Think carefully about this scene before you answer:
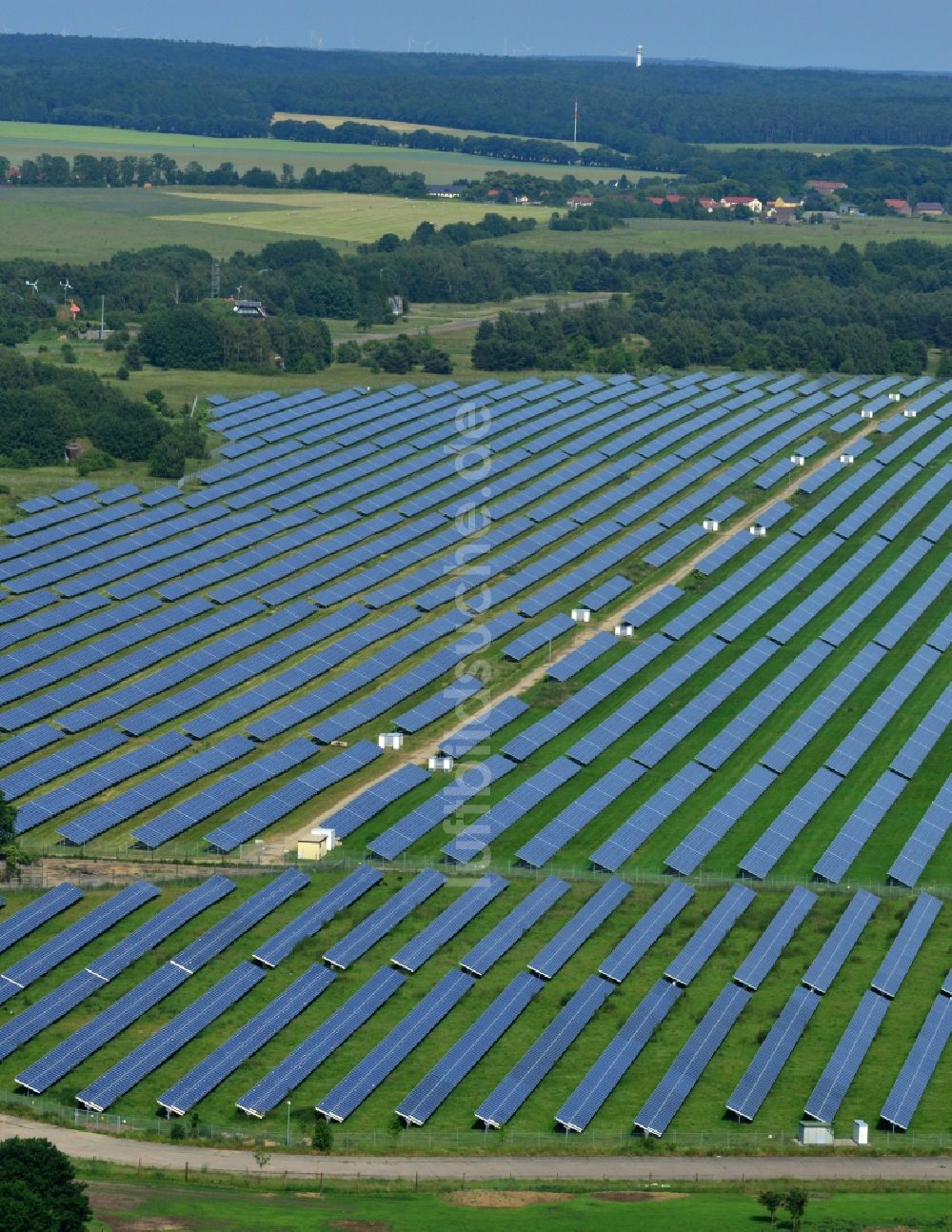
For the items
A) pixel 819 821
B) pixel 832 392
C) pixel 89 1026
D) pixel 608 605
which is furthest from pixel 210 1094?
pixel 832 392

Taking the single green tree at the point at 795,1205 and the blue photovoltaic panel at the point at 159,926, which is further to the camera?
the blue photovoltaic panel at the point at 159,926

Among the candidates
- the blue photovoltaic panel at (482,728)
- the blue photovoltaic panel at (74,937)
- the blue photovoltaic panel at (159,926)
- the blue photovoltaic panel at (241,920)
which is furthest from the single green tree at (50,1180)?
the blue photovoltaic panel at (482,728)

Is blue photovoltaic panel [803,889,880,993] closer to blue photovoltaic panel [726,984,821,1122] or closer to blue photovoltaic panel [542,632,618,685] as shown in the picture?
blue photovoltaic panel [726,984,821,1122]

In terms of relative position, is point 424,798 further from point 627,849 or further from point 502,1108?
point 502,1108

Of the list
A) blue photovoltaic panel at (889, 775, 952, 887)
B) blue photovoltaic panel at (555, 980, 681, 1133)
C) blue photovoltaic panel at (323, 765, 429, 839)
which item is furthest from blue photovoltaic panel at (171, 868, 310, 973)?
blue photovoltaic panel at (889, 775, 952, 887)

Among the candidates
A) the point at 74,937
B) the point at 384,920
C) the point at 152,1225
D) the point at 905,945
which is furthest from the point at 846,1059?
the point at 74,937

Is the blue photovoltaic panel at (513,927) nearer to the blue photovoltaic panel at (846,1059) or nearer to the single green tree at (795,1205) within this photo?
the blue photovoltaic panel at (846,1059)

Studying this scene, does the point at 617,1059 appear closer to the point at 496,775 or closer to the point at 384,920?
the point at 384,920
